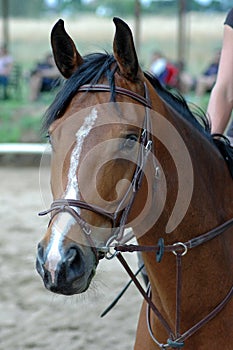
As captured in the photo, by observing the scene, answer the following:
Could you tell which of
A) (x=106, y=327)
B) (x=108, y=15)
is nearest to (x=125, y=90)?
(x=106, y=327)

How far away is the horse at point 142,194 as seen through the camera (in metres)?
1.93

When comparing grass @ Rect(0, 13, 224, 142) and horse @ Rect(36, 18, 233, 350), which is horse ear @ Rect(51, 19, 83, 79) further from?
grass @ Rect(0, 13, 224, 142)

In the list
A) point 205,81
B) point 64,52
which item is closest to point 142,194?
point 64,52

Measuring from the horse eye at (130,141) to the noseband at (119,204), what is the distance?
31 millimetres

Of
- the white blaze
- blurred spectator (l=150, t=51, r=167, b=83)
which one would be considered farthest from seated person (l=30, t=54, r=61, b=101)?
the white blaze

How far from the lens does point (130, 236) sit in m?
2.27

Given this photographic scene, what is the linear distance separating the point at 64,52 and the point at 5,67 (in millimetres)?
11954

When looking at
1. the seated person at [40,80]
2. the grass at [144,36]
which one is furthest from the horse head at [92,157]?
the grass at [144,36]

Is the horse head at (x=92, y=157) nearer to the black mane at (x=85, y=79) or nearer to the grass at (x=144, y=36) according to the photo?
the black mane at (x=85, y=79)

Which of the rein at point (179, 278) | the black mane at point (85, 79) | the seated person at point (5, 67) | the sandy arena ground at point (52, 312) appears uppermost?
the black mane at point (85, 79)

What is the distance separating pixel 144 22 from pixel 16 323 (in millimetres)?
21827

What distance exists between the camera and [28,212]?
7.84 m

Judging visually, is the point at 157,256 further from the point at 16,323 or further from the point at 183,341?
the point at 16,323

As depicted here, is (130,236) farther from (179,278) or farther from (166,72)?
(166,72)
